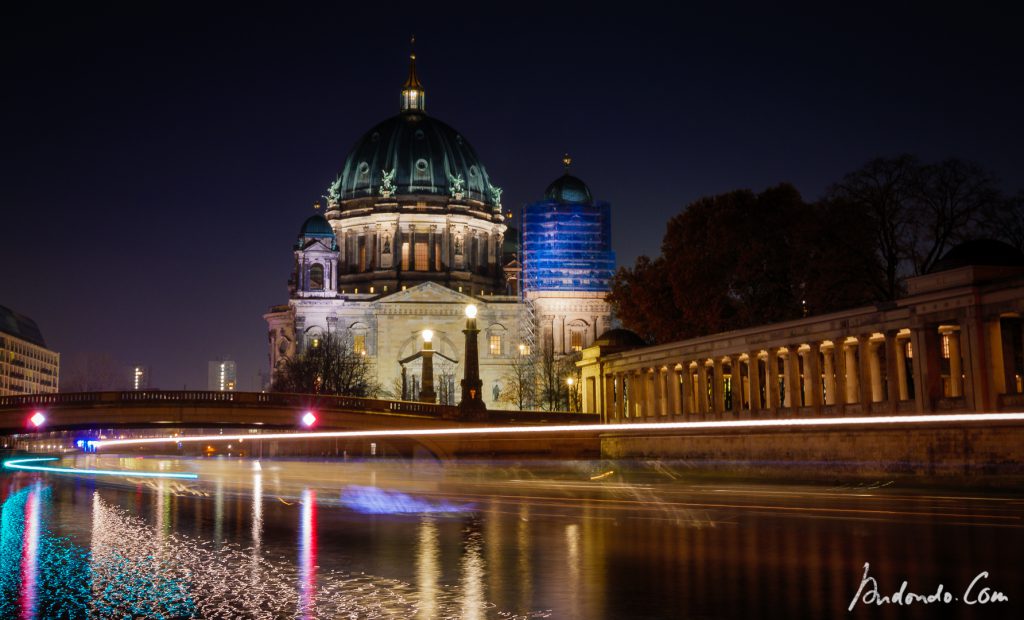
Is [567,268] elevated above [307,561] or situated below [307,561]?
above

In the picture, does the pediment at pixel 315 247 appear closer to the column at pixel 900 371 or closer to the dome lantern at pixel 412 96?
the dome lantern at pixel 412 96

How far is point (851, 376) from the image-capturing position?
4653cm

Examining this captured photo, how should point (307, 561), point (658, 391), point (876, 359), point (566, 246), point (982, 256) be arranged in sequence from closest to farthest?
point (307, 561), point (982, 256), point (876, 359), point (658, 391), point (566, 246)

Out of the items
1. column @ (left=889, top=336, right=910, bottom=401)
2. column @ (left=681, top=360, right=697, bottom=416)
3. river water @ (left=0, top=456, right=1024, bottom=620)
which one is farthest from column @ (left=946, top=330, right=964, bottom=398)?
column @ (left=681, top=360, right=697, bottom=416)

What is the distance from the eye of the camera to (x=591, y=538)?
58.1 ft

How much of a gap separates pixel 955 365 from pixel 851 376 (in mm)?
7763

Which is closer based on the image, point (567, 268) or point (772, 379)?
point (772, 379)

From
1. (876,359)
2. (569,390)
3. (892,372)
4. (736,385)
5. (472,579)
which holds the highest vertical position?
(569,390)

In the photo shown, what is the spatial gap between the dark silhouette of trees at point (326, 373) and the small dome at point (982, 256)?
66298 millimetres

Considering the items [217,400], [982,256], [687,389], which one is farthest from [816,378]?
[217,400]

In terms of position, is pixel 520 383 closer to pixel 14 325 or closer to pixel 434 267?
pixel 434 267

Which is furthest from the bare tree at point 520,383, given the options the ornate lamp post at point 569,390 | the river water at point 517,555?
the river water at point 517,555

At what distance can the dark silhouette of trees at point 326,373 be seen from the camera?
104m

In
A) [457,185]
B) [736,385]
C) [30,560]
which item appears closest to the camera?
[30,560]
